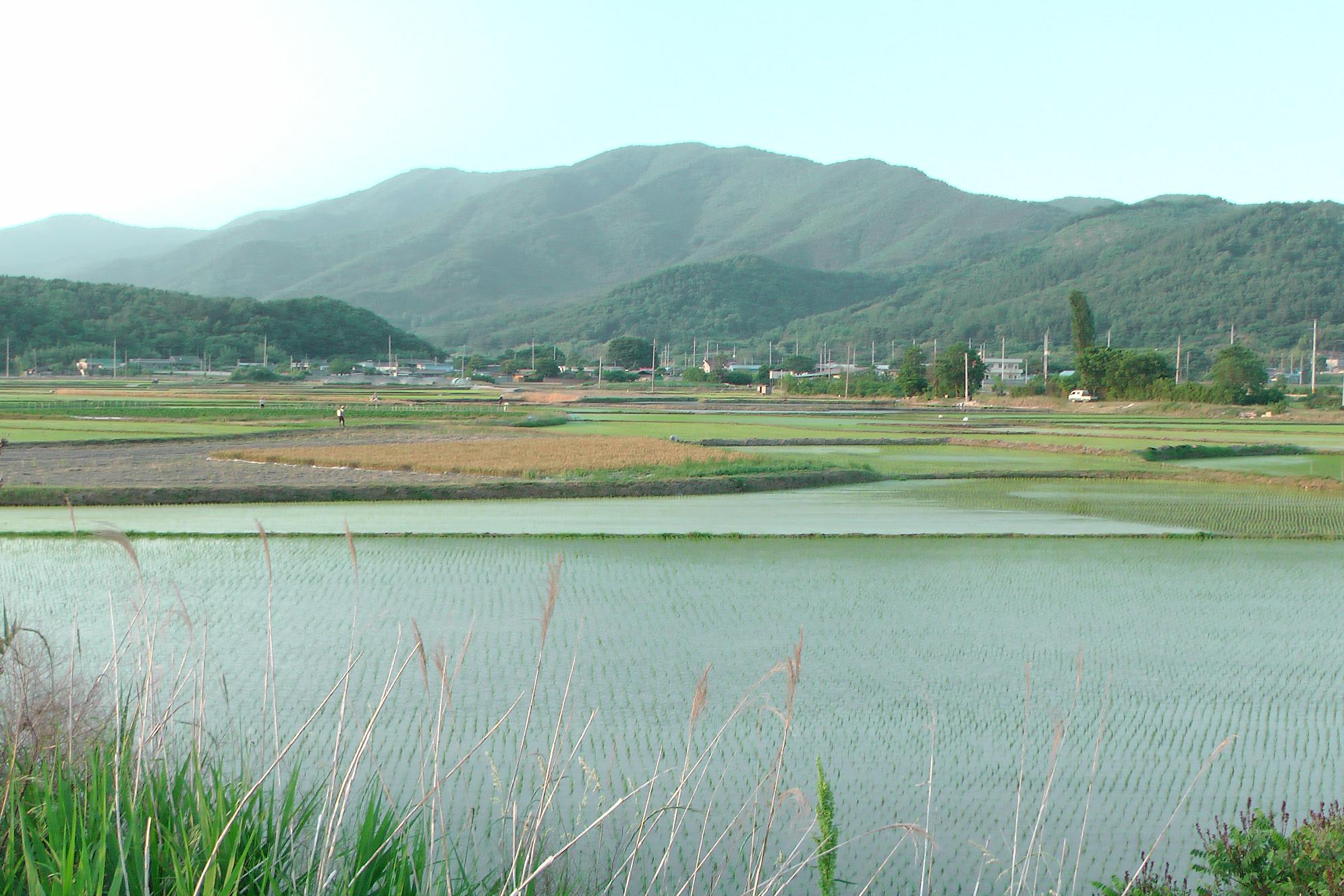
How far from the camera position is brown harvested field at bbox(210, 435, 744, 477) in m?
23.1

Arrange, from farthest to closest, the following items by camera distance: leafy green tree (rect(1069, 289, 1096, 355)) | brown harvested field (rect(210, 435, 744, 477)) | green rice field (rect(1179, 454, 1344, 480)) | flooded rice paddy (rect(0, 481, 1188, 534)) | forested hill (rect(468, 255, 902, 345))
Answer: forested hill (rect(468, 255, 902, 345))
leafy green tree (rect(1069, 289, 1096, 355))
green rice field (rect(1179, 454, 1344, 480))
brown harvested field (rect(210, 435, 744, 477))
flooded rice paddy (rect(0, 481, 1188, 534))

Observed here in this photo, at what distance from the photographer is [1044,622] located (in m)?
9.58

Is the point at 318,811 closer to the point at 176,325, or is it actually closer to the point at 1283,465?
the point at 1283,465

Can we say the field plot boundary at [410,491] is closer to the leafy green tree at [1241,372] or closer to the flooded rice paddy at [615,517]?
the flooded rice paddy at [615,517]

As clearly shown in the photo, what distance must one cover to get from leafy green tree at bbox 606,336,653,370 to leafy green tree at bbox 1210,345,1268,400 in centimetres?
7754

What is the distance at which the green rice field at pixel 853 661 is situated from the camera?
544 centimetres

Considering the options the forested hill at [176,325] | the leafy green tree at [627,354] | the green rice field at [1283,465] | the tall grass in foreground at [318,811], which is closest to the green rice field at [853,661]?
the tall grass in foreground at [318,811]

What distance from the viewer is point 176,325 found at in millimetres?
108750

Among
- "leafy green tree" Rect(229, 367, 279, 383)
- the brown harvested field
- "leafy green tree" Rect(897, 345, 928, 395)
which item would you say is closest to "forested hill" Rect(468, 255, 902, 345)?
"leafy green tree" Rect(229, 367, 279, 383)

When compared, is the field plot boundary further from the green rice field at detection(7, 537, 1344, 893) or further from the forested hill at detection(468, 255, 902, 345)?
the forested hill at detection(468, 255, 902, 345)

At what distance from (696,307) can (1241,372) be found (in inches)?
5177

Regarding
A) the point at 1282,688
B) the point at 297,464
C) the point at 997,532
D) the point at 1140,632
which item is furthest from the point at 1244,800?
the point at 297,464

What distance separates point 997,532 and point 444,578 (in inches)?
288

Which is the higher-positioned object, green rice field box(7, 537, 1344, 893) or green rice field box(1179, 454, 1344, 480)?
green rice field box(1179, 454, 1344, 480)
